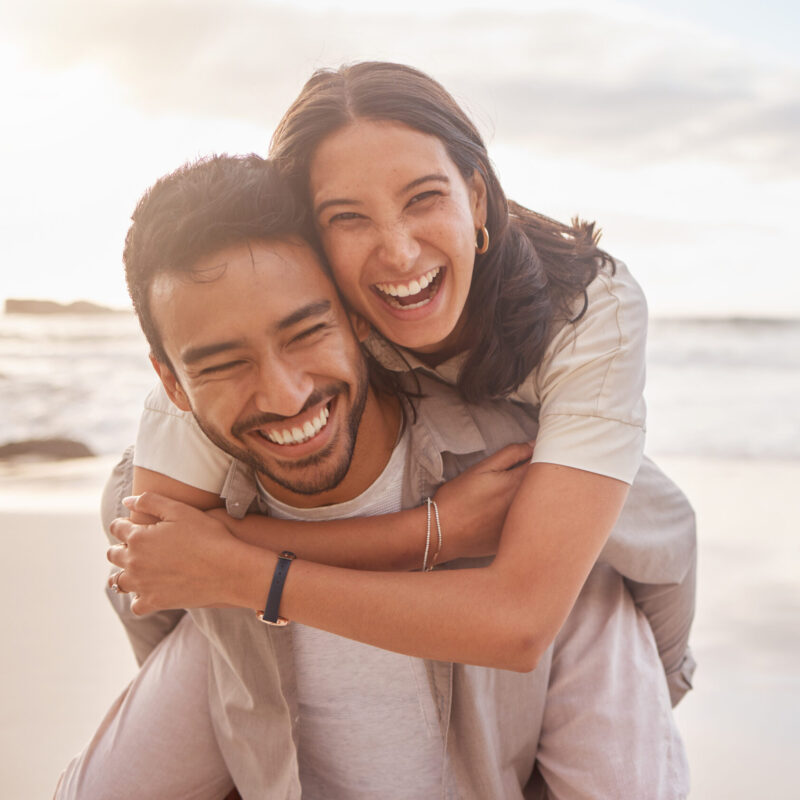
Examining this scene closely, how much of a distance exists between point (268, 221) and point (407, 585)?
83 centimetres

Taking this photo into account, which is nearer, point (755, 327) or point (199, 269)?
point (199, 269)

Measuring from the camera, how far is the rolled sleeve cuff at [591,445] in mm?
1842

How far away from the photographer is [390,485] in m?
2.13

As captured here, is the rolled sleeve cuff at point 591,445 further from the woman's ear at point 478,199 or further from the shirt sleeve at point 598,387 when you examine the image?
the woman's ear at point 478,199

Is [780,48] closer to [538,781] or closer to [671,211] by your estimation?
[671,211]

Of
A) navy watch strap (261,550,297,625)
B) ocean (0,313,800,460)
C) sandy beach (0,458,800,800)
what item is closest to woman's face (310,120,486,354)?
navy watch strap (261,550,297,625)

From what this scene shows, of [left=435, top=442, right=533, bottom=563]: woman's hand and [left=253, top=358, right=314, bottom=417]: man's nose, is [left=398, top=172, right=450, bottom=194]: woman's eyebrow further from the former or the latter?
[left=435, top=442, right=533, bottom=563]: woman's hand

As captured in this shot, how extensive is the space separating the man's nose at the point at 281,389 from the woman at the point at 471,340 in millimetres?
262

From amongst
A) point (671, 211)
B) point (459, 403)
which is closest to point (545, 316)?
point (459, 403)

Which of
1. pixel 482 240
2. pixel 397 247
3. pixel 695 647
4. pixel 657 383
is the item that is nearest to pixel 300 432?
pixel 397 247

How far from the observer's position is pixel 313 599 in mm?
1822

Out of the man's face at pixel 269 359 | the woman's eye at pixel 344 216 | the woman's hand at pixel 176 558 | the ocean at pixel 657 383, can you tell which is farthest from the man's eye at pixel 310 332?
the ocean at pixel 657 383

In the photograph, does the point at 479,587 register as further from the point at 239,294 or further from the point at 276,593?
the point at 239,294

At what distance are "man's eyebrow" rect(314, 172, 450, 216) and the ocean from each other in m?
6.42
